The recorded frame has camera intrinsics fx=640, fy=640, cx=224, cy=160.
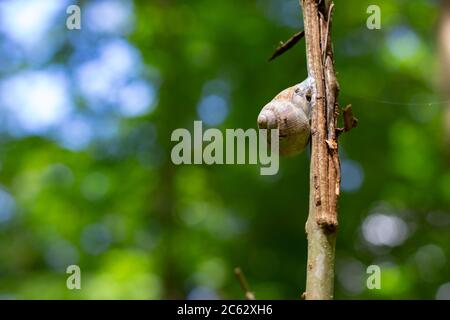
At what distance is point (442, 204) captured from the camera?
18.9 ft

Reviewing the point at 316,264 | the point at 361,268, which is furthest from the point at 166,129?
the point at 316,264

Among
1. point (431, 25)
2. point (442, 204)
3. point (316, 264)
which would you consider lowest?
point (316, 264)

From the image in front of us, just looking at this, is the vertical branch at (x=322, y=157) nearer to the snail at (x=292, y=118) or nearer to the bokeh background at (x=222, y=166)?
the snail at (x=292, y=118)

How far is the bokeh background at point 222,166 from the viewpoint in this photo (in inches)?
Answer: 228

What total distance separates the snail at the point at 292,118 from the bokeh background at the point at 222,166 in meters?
3.97

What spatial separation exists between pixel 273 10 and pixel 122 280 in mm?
3083

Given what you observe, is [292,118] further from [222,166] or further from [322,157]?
[222,166]

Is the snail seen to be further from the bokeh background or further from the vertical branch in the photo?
the bokeh background

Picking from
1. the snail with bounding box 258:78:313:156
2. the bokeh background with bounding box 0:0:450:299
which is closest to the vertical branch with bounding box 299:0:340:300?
the snail with bounding box 258:78:313:156

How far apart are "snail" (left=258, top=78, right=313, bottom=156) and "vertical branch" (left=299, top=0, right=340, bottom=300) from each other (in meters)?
0.06

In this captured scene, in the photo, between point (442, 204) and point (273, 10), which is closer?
point (442, 204)

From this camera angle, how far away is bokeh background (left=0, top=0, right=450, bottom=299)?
5.80 metres

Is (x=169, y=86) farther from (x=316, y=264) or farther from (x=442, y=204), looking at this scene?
(x=316, y=264)

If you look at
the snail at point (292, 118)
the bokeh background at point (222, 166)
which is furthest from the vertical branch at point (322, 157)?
the bokeh background at point (222, 166)
